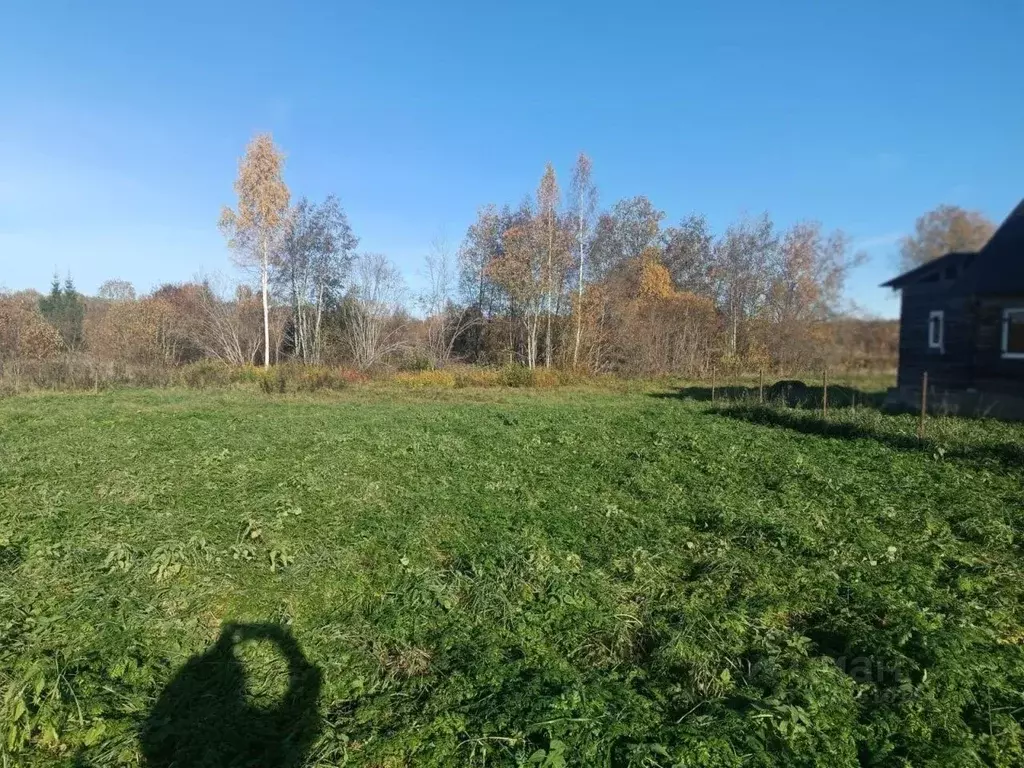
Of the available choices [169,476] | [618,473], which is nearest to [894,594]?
[618,473]

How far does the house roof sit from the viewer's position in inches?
124

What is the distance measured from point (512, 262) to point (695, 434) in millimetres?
18688

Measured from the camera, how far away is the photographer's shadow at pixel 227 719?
270 cm

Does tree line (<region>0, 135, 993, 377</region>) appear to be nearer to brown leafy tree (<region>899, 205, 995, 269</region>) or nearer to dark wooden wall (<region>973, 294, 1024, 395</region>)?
dark wooden wall (<region>973, 294, 1024, 395</region>)

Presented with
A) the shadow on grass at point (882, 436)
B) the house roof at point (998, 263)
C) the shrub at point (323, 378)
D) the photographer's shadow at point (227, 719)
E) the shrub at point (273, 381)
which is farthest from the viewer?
the shrub at point (323, 378)

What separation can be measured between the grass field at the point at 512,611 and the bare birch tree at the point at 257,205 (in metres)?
18.6

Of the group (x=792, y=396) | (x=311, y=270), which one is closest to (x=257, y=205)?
(x=311, y=270)

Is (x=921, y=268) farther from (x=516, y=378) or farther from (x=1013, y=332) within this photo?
(x=516, y=378)

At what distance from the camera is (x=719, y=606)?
12.8 ft

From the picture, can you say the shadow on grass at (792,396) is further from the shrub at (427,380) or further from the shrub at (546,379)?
the shrub at (427,380)

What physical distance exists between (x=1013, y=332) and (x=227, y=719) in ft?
53.7

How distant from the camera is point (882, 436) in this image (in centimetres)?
949

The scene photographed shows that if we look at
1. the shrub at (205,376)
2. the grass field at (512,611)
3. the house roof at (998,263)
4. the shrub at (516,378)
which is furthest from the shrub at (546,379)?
the grass field at (512,611)

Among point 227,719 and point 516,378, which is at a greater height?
point 516,378
